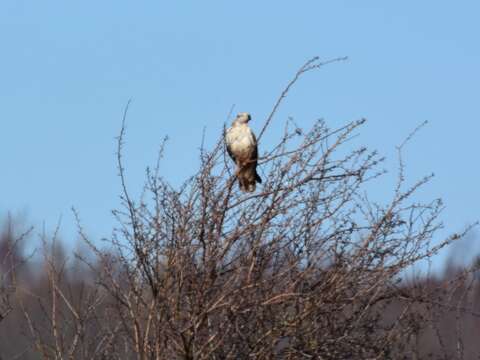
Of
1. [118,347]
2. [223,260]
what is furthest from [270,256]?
[118,347]

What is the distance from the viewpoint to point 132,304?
25.5ft

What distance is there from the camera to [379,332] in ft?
31.2

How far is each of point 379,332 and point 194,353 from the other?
2308mm

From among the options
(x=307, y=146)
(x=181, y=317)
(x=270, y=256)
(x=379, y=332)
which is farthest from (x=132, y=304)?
(x=379, y=332)

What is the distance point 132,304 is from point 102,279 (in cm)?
38

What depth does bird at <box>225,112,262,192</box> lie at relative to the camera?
11.1m

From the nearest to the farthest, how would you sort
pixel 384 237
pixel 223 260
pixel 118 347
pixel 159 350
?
pixel 159 350 → pixel 223 260 → pixel 384 237 → pixel 118 347

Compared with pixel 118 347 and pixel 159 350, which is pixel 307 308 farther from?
pixel 118 347

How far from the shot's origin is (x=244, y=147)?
11.7m

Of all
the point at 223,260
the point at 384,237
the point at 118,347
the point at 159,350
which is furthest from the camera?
the point at 118,347

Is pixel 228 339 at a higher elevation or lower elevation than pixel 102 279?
lower

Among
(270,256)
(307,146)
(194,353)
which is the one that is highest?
(307,146)

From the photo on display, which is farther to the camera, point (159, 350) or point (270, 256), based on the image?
point (270, 256)

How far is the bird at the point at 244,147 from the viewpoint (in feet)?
36.5
